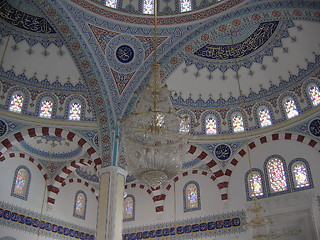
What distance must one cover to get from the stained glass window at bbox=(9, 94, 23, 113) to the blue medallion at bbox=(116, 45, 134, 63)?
8.92 feet

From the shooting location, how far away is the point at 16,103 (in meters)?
9.32

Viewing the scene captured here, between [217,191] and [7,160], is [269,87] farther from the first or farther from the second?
[7,160]

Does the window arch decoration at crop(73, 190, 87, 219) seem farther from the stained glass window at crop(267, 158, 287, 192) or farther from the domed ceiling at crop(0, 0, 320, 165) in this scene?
the stained glass window at crop(267, 158, 287, 192)

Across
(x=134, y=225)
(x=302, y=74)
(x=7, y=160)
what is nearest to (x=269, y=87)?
(x=302, y=74)

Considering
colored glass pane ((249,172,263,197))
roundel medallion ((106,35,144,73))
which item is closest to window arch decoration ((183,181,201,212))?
colored glass pane ((249,172,263,197))

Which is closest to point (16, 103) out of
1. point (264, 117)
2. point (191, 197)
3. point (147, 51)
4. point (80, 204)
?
point (147, 51)

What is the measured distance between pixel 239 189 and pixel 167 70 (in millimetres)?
3785

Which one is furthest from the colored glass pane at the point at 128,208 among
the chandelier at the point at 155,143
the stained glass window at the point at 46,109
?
the chandelier at the point at 155,143

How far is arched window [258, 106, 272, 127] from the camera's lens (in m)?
10.2

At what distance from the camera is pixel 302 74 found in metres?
9.57

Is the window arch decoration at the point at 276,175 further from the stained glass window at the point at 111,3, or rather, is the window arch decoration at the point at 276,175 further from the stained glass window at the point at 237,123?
the stained glass window at the point at 111,3

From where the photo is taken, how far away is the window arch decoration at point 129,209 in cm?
1191

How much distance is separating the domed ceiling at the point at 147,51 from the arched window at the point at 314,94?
0.12m

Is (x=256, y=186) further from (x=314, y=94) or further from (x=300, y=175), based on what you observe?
(x=314, y=94)
